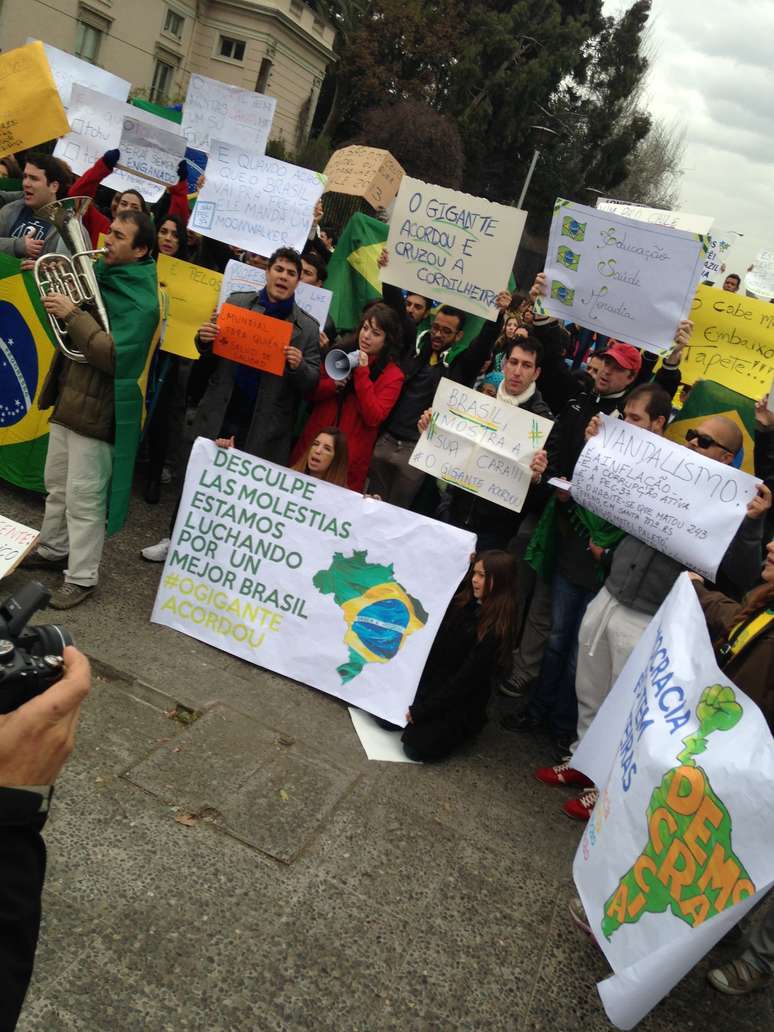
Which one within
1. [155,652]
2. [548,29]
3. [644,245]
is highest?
[548,29]

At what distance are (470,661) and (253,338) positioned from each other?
202 cm

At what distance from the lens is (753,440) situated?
→ 191 inches

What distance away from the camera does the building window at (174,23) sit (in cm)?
3381

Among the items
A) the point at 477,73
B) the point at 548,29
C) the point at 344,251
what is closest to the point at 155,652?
the point at 344,251

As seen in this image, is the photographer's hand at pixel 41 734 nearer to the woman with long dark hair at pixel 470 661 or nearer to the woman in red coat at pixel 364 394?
the woman with long dark hair at pixel 470 661

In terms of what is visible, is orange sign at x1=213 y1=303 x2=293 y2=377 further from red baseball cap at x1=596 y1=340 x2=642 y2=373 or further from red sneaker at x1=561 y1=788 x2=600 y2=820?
red sneaker at x1=561 y1=788 x2=600 y2=820

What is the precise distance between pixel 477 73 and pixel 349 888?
37688 millimetres

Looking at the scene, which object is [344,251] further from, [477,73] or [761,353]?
[477,73]

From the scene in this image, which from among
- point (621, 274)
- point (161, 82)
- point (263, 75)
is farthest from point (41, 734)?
point (263, 75)

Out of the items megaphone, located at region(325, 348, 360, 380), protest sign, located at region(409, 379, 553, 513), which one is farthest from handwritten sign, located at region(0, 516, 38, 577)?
protest sign, located at region(409, 379, 553, 513)

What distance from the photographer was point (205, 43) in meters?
36.3

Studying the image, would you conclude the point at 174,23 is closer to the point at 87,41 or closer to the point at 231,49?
the point at 231,49

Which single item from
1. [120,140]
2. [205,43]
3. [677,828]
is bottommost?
[677,828]

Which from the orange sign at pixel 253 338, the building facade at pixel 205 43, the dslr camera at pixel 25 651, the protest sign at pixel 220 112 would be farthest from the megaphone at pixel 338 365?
the building facade at pixel 205 43
